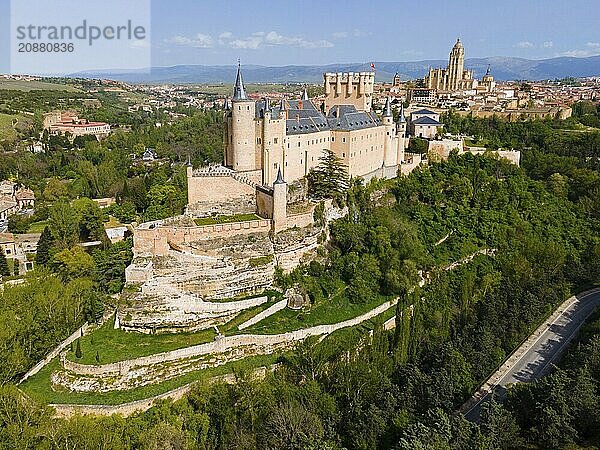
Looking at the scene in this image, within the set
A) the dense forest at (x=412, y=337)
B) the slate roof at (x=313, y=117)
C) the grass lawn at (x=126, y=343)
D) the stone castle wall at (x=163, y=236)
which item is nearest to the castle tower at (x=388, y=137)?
the slate roof at (x=313, y=117)

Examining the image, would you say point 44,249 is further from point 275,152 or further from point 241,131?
point 275,152

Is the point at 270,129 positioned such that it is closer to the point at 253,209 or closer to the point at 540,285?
the point at 253,209

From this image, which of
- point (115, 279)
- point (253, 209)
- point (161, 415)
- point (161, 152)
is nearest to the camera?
point (161, 415)

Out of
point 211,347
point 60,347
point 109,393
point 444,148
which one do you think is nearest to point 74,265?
point 60,347

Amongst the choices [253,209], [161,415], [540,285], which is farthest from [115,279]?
[540,285]

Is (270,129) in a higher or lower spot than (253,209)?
higher

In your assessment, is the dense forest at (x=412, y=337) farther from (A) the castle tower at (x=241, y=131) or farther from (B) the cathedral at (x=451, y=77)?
(B) the cathedral at (x=451, y=77)

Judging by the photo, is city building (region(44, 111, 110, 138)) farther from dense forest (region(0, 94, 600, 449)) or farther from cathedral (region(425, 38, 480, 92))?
cathedral (region(425, 38, 480, 92))
